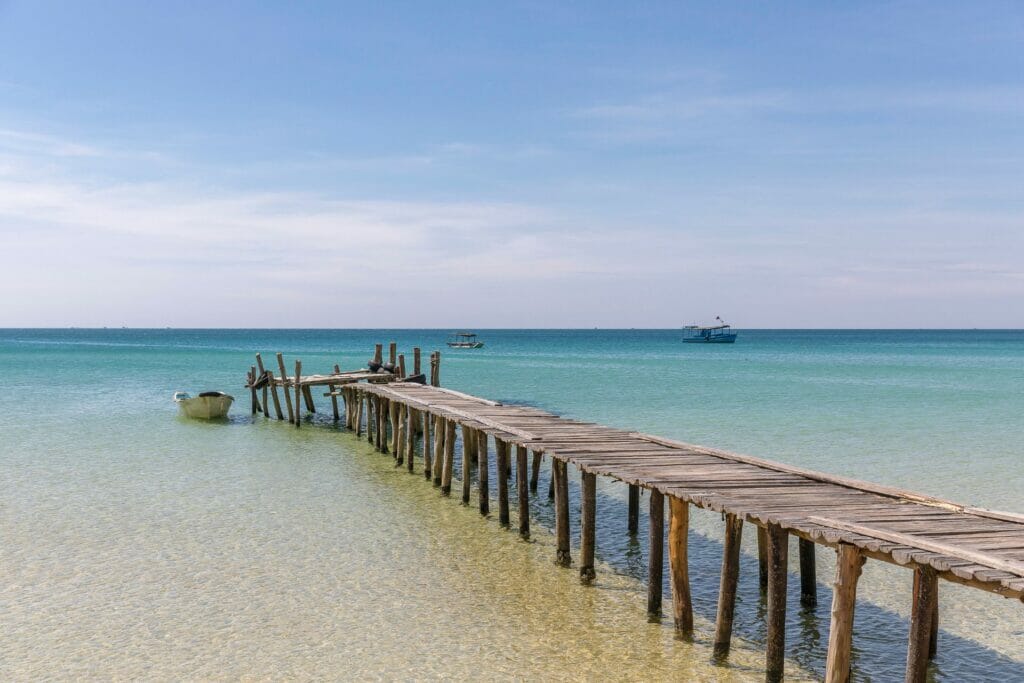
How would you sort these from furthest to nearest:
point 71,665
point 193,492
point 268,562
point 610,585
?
point 193,492
point 268,562
point 610,585
point 71,665

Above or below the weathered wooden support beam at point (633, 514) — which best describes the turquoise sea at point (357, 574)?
below

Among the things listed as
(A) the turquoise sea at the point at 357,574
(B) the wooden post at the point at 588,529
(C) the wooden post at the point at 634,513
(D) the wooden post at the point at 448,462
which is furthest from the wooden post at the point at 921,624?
(D) the wooden post at the point at 448,462

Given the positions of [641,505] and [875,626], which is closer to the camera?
[875,626]

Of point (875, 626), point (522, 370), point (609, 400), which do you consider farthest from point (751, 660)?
point (522, 370)

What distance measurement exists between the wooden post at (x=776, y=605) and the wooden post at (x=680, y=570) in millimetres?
1249

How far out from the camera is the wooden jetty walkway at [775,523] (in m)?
6.60

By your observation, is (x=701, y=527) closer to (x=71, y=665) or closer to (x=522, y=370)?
(x=71, y=665)

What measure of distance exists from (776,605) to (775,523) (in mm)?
741

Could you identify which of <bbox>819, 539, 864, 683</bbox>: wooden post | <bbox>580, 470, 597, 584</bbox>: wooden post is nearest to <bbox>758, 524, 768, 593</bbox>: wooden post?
<bbox>580, 470, 597, 584</bbox>: wooden post

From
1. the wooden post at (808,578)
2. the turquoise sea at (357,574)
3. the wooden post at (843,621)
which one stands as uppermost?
the wooden post at (843,621)

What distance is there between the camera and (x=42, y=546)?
12469 mm

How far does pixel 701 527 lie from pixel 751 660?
16.7 ft

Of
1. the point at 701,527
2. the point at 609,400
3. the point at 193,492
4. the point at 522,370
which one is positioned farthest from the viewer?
the point at 522,370

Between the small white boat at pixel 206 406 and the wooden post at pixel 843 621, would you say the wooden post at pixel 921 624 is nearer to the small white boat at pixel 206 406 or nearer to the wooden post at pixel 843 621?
the wooden post at pixel 843 621
